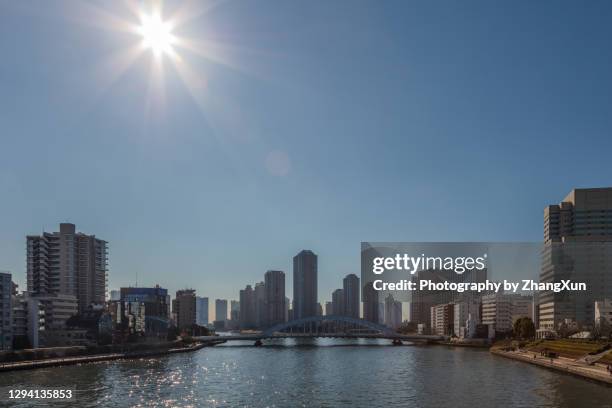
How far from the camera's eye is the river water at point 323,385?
40.7 metres

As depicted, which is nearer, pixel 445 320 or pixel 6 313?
pixel 6 313

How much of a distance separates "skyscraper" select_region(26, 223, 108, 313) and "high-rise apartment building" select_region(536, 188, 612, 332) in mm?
107465

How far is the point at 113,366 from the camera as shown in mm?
71500

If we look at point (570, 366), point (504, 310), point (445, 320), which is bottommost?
point (445, 320)

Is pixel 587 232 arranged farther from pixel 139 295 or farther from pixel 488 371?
pixel 139 295

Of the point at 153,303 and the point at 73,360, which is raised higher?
the point at 153,303

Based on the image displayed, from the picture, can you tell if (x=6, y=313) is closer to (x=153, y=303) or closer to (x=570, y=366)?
(x=570, y=366)

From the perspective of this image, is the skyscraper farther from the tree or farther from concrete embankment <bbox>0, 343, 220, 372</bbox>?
the tree

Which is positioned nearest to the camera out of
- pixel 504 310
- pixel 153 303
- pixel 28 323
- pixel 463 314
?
pixel 28 323

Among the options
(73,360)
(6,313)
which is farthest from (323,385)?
(6,313)

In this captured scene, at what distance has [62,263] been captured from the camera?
132125mm

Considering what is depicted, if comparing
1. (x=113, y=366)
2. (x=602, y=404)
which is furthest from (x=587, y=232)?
(x=113, y=366)

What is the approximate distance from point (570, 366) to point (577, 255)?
71.8 meters

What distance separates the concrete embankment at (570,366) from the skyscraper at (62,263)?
9345cm
